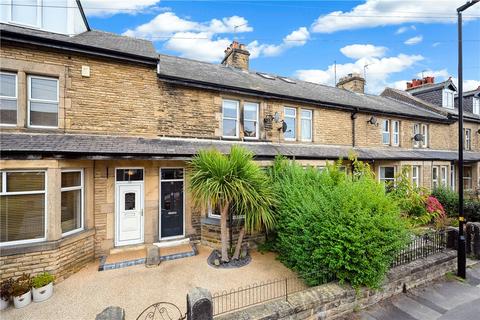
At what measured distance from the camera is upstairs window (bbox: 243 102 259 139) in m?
10.3

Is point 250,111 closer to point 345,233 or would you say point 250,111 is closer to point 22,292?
point 345,233

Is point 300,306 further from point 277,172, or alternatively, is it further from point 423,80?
point 423,80

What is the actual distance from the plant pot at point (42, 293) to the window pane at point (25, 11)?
7906 millimetres

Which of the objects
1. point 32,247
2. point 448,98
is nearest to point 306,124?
point 32,247

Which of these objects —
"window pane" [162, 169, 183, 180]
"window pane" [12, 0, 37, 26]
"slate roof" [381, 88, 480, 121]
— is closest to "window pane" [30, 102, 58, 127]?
"window pane" [12, 0, 37, 26]

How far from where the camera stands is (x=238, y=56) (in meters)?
14.5

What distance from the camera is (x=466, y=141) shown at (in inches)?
723

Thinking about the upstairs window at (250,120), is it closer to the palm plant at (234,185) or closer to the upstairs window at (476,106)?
the palm plant at (234,185)

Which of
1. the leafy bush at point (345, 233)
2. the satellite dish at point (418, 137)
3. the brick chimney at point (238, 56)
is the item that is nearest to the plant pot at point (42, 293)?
the leafy bush at point (345, 233)

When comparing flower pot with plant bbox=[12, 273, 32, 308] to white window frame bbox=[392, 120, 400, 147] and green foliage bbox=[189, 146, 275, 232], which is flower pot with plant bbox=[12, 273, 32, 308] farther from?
white window frame bbox=[392, 120, 400, 147]

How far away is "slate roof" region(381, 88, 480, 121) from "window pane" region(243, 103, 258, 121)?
49.0 feet

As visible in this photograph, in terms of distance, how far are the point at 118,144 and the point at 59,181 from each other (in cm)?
177

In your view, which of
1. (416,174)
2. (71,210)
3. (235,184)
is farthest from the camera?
(416,174)

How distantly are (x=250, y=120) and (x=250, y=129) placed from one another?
0.39 m
